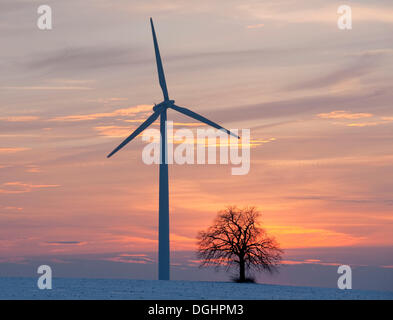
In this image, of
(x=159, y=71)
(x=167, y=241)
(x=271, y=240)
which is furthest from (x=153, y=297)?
(x=159, y=71)

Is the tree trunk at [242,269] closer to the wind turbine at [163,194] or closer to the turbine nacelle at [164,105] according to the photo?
the wind turbine at [163,194]

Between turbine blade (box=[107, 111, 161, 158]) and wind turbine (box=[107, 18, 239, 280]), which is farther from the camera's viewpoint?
turbine blade (box=[107, 111, 161, 158])

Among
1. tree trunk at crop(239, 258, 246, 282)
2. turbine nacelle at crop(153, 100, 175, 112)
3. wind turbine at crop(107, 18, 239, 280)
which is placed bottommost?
tree trunk at crop(239, 258, 246, 282)

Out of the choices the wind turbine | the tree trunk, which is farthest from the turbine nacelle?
the tree trunk

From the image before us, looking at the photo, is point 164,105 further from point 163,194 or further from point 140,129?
point 163,194

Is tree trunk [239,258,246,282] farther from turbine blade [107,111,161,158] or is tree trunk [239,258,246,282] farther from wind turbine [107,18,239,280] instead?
turbine blade [107,111,161,158]

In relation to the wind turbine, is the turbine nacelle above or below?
above

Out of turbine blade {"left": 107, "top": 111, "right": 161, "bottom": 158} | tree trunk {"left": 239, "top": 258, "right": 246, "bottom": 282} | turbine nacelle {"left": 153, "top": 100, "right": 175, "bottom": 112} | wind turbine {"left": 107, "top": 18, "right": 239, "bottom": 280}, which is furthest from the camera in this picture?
turbine nacelle {"left": 153, "top": 100, "right": 175, "bottom": 112}

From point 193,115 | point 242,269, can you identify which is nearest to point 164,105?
point 193,115

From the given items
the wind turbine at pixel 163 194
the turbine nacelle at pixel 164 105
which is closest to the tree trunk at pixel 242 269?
the wind turbine at pixel 163 194
